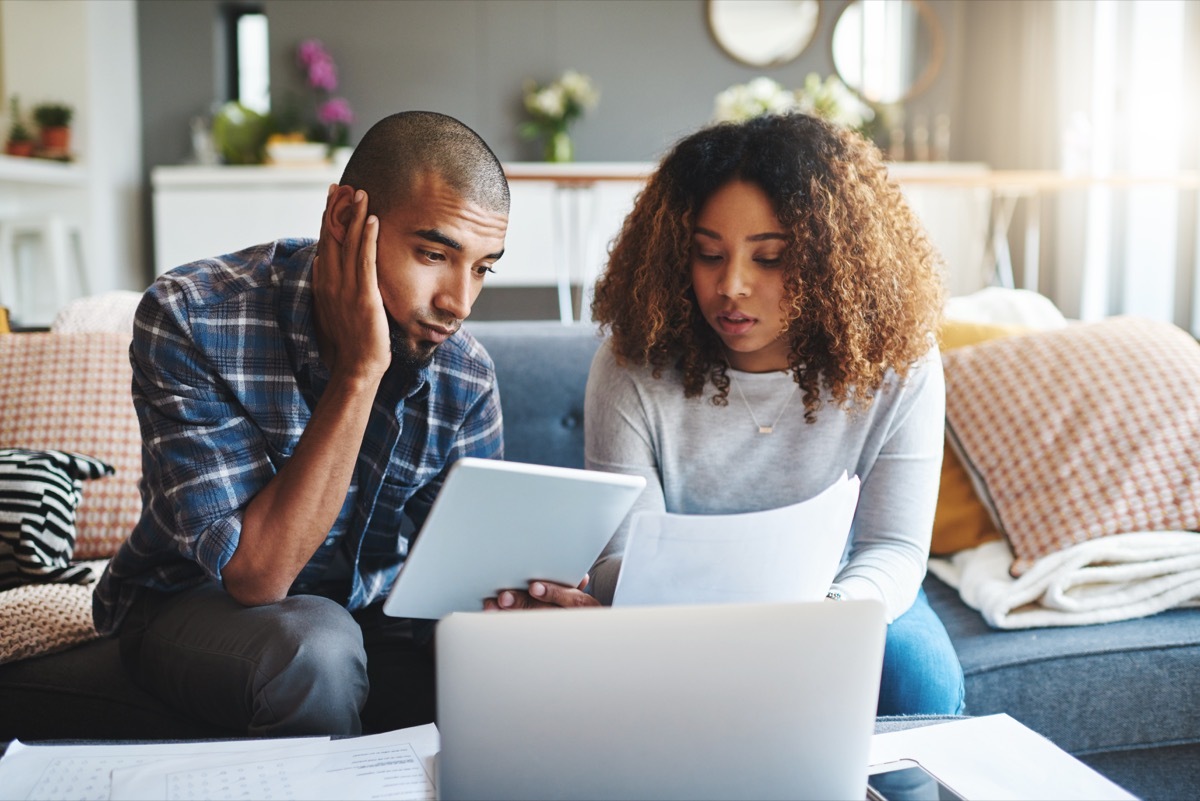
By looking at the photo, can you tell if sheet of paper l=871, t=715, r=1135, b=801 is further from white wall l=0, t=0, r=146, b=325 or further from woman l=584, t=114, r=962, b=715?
white wall l=0, t=0, r=146, b=325

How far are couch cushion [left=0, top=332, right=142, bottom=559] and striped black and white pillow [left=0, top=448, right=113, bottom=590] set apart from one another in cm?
11

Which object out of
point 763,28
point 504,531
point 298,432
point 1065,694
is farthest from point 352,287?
point 763,28

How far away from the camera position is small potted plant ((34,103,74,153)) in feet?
16.0

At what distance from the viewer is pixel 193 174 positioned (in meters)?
5.20

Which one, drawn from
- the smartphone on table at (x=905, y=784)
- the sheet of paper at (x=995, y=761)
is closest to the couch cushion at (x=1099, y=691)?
the sheet of paper at (x=995, y=761)

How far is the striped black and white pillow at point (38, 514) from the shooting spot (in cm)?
157

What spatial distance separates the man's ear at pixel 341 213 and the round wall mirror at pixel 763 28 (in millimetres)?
4788

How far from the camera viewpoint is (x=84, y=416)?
180cm

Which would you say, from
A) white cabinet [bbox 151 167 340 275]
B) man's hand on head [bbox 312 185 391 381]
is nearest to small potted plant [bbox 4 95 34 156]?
white cabinet [bbox 151 167 340 275]

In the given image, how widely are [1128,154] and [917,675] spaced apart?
3.92 meters

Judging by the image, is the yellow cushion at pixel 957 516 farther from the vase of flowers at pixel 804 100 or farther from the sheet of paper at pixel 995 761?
the vase of flowers at pixel 804 100

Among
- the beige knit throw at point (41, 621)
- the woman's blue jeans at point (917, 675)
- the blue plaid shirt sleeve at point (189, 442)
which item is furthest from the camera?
the beige knit throw at point (41, 621)

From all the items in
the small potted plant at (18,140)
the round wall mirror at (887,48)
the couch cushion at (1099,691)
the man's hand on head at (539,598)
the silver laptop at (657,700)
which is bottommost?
the couch cushion at (1099,691)

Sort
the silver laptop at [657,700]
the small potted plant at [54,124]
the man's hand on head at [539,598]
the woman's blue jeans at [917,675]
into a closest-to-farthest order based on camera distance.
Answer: the silver laptop at [657,700], the man's hand on head at [539,598], the woman's blue jeans at [917,675], the small potted plant at [54,124]
